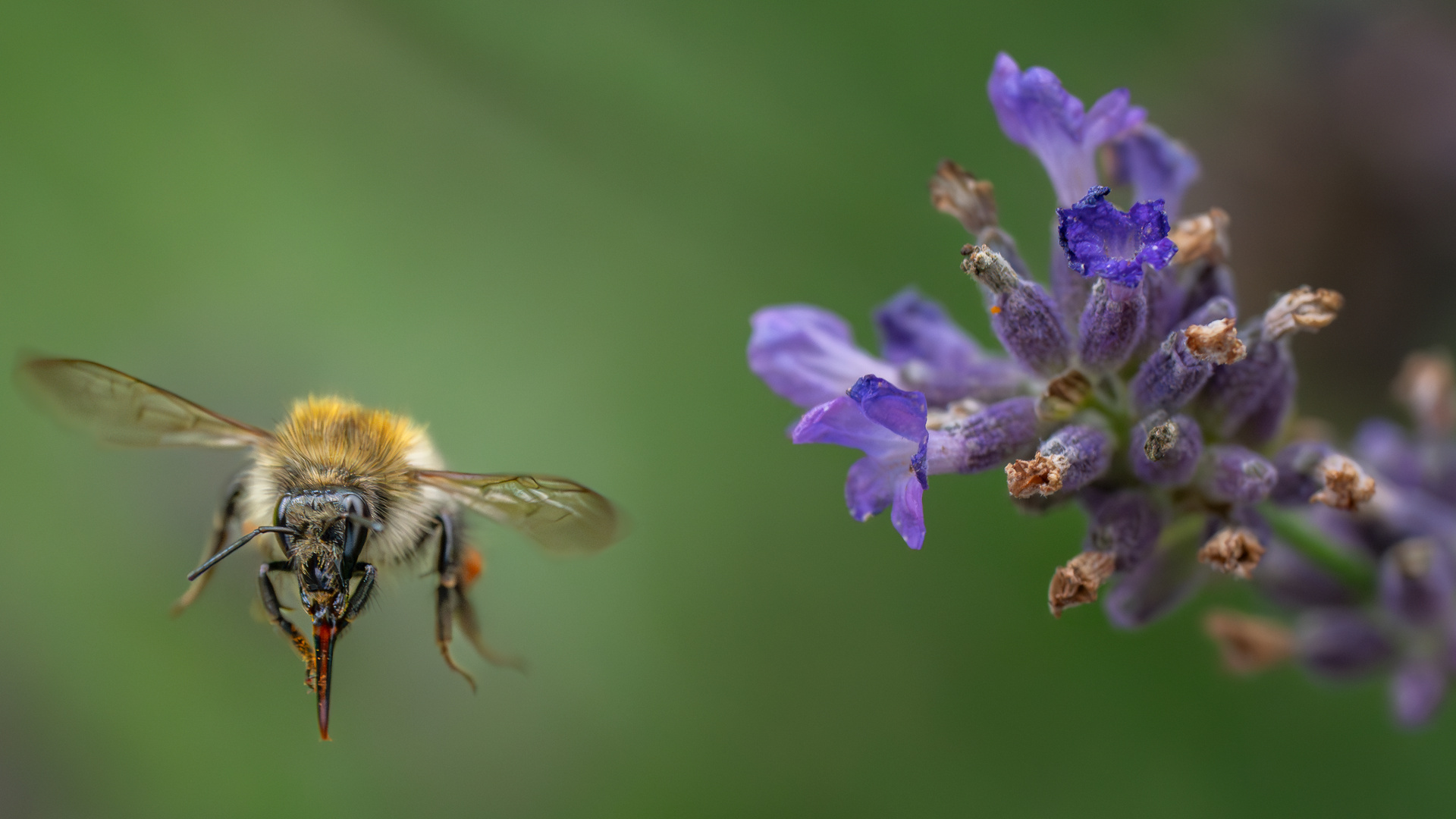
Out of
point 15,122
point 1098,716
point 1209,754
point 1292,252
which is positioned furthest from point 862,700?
point 15,122

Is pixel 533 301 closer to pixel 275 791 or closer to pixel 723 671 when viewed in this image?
pixel 723 671

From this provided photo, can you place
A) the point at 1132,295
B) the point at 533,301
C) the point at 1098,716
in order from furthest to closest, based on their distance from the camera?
the point at 533,301 → the point at 1098,716 → the point at 1132,295

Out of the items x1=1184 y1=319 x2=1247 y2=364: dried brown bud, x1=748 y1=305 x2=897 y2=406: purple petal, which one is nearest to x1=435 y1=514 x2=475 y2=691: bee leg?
x1=748 y1=305 x2=897 y2=406: purple petal

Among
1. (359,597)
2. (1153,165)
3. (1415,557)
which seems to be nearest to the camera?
(359,597)

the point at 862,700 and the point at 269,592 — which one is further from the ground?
the point at 269,592

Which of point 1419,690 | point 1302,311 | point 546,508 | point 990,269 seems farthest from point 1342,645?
point 546,508

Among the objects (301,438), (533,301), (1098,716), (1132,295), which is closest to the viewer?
(1132,295)

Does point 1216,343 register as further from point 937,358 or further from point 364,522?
point 364,522
